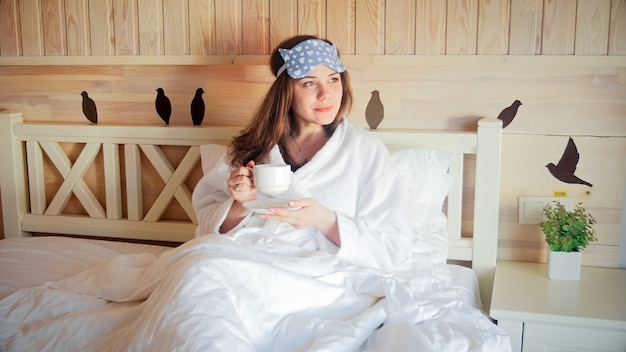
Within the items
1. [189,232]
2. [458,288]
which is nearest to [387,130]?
[458,288]

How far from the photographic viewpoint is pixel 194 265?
1370 millimetres

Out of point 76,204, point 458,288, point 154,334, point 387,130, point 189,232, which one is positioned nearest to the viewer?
point 154,334

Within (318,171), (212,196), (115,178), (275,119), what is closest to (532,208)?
(318,171)

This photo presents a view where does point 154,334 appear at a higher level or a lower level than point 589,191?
lower

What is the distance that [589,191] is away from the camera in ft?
6.33

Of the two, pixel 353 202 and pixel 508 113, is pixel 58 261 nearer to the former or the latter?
pixel 353 202

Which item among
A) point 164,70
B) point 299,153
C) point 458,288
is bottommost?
point 458,288

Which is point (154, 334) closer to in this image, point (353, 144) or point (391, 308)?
point (391, 308)

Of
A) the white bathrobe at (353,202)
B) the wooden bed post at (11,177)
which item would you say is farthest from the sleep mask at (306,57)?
the wooden bed post at (11,177)

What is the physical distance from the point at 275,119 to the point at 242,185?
0.86 ft

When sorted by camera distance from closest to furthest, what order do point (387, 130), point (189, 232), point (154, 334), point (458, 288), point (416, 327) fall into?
1. point (154, 334)
2. point (416, 327)
3. point (458, 288)
4. point (387, 130)
5. point (189, 232)

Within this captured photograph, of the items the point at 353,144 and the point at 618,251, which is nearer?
the point at 353,144

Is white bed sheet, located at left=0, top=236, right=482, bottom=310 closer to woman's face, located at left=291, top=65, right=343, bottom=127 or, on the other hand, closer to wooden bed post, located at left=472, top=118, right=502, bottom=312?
wooden bed post, located at left=472, top=118, right=502, bottom=312

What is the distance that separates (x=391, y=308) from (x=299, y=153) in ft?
1.94
